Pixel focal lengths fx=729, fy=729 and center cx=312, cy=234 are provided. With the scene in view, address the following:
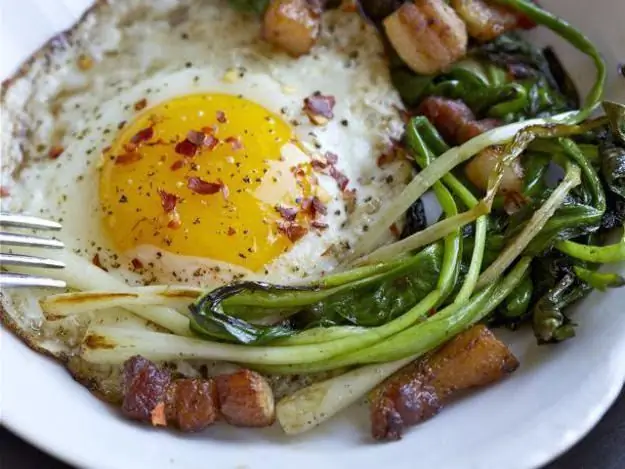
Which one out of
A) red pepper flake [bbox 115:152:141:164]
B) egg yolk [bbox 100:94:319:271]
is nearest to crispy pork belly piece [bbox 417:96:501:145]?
egg yolk [bbox 100:94:319:271]

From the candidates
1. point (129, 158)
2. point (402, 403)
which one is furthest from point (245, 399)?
point (129, 158)

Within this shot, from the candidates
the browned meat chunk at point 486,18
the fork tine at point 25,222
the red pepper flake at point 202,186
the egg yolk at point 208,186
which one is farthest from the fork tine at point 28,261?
the browned meat chunk at point 486,18

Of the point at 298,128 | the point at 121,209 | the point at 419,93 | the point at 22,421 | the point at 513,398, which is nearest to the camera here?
the point at 22,421

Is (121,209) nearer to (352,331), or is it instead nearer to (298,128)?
(298,128)

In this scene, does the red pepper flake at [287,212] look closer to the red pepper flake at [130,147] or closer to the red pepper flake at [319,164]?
the red pepper flake at [319,164]

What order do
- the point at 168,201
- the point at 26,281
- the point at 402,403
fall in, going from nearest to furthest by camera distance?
the point at 402,403 < the point at 26,281 < the point at 168,201

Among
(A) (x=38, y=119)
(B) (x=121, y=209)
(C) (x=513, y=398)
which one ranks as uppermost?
(A) (x=38, y=119)

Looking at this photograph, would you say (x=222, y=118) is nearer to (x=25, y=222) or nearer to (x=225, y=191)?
(x=225, y=191)

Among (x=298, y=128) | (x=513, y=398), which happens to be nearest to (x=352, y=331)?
(x=513, y=398)
